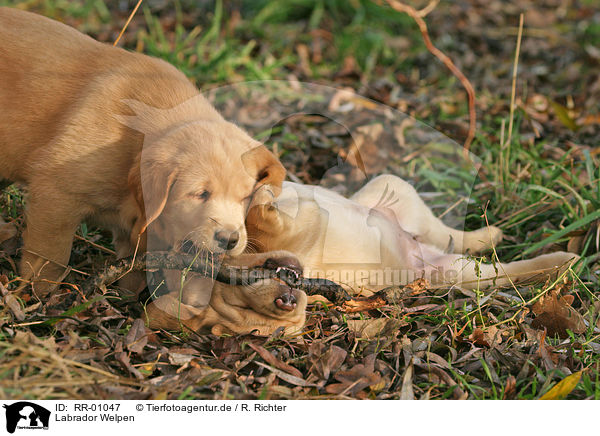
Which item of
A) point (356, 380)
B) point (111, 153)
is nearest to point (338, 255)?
point (356, 380)

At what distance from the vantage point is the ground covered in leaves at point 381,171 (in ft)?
9.87

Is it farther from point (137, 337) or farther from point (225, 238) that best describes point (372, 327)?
point (137, 337)

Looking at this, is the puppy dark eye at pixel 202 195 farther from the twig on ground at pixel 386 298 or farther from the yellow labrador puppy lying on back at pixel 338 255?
the twig on ground at pixel 386 298

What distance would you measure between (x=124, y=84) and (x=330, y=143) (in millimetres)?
2291

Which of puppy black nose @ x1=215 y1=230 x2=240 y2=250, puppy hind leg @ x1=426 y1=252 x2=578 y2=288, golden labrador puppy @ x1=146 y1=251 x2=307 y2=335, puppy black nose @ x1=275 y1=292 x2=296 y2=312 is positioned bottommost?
puppy hind leg @ x1=426 y1=252 x2=578 y2=288

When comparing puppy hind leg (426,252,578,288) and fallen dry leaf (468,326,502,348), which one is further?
puppy hind leg (426,252,578,288)

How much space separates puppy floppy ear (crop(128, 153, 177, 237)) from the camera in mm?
3168

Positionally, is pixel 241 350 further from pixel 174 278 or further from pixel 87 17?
Result: pixel 87 17

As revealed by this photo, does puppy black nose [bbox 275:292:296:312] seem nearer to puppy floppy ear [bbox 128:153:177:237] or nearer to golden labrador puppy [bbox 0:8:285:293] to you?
golden labrador puppy [bbox 0:8:285:293]

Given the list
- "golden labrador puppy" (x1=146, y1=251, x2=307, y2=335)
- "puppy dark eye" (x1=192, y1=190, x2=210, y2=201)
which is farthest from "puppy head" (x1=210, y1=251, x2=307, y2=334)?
"puppy dark eye" (x1=192, y1=190, x2=210, y2=201)

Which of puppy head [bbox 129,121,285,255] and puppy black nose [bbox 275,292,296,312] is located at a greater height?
puppy head [bbox 129,121,285,255]
